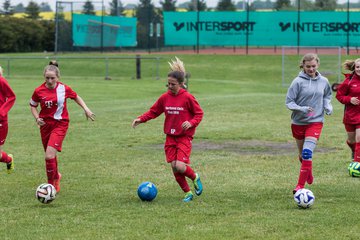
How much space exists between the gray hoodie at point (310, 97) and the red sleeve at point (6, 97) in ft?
11.9

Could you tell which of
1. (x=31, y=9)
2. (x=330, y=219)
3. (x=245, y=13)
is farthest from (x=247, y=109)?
(x=31, y=9)

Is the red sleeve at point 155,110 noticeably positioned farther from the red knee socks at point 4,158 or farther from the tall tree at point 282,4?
the tall tree at point 282,4

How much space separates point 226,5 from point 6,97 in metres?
52.5

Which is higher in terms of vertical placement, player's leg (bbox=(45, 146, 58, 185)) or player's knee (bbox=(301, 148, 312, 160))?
player's knee (bbox=(301, 148, 312, 160))

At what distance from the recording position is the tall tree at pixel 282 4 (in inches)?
2191

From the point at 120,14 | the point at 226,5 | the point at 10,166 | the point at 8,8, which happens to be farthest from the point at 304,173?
the point at 8,8

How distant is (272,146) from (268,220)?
708cm

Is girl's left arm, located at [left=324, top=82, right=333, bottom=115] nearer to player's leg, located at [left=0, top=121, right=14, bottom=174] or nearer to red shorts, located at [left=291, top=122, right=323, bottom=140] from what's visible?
red shorts, located at [left=291, top=122, right=323, bottom=140]

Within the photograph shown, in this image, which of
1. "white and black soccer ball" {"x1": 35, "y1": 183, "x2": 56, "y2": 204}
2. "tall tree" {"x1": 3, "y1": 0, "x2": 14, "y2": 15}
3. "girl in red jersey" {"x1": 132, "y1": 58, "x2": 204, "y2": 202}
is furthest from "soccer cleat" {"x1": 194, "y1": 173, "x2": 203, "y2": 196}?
"tall tree" {"x1": 3, "y1": 0, "x2": 14, "y2": 15}

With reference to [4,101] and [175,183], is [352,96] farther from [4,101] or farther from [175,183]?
[4,101]

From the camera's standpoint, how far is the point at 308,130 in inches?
376

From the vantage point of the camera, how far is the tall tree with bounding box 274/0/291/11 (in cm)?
5566

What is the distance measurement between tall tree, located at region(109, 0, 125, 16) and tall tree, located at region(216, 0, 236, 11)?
811cm

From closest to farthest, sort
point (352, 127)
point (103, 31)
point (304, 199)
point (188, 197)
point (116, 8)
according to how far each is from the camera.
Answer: point (304, 199) → point (188, 197) → point (352, 127) → point (103, 31) → point (116, 8)
